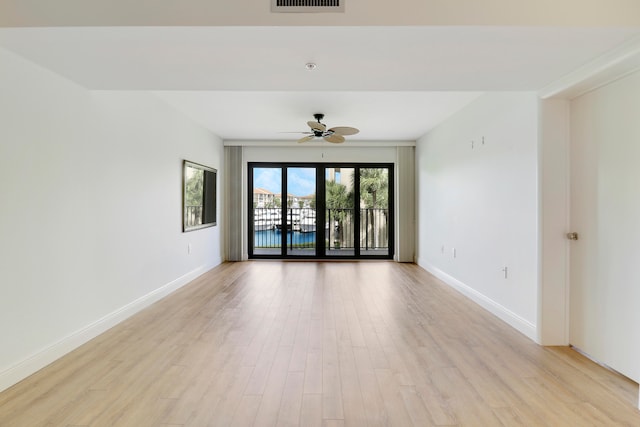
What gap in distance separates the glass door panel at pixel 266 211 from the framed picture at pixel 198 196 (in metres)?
0.94

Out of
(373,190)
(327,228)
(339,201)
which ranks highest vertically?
(373,190)

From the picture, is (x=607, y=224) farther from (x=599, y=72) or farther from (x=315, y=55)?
(x=315, y=55)

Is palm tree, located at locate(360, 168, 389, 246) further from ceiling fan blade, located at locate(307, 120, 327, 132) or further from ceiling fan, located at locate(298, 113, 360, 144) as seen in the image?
ceiling fan blade, located at locate(307, 120, 327, 132)

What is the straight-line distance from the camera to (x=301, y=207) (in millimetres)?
6824

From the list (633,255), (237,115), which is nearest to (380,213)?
(237,115)

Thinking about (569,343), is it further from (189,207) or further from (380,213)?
(189,207)

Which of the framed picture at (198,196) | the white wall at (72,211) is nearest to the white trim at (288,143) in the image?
the framed picture at (198,196)

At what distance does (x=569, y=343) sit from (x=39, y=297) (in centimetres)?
423

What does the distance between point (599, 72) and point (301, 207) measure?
526 cm

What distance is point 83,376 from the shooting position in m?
2.22

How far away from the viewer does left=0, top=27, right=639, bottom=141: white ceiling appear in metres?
1.83

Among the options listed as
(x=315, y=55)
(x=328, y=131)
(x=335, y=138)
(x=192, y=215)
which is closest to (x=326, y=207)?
(x=335, y=138)

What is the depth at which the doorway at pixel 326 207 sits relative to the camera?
6789mm

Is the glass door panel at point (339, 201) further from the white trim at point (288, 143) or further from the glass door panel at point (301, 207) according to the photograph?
the white trim at point (288, 143)
